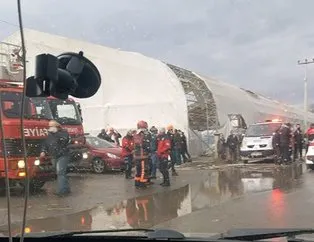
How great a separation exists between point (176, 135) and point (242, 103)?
46.7 ft

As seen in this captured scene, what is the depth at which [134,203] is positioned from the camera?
11.1 meters

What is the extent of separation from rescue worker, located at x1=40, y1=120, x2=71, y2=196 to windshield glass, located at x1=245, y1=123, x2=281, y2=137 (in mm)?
12307

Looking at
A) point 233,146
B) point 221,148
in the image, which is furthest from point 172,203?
point 221,148

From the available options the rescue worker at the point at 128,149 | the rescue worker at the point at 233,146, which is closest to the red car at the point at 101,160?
the rescue worker at the point at 128,149

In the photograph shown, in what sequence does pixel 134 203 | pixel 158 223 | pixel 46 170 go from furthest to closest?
pixel 46 170, pixel 134 203, pixel 158 223

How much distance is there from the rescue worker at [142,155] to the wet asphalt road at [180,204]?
0.33 m

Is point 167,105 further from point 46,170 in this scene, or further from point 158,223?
point 158,223

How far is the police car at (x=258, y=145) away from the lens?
2192cm

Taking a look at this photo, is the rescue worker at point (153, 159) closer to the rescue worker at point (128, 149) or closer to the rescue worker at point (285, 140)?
the rescue worker at point (128, 149)

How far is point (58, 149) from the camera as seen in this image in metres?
12.0

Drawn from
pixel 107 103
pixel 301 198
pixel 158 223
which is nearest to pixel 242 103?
pixel 107 103

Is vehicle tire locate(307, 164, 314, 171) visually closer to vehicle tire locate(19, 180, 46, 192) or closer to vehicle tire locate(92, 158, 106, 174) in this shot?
vehicle tire locate(92, 158, 106, 174)

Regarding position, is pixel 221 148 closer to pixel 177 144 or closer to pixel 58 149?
pixel 177 144

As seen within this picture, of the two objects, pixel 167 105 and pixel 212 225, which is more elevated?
pixel 167 105
